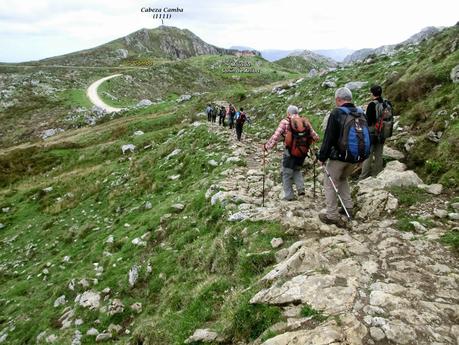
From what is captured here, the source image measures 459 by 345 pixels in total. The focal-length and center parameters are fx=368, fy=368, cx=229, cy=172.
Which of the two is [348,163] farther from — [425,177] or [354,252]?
[425,177]

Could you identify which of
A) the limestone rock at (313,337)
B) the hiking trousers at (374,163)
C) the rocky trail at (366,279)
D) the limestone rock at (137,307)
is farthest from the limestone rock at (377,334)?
the hiking trousers at (374,163)

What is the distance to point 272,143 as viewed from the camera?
11555 millimetres

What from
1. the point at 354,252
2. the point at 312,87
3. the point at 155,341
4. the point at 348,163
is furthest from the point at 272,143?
the point at 312,87

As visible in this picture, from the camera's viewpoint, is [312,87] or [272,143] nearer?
[272,143]

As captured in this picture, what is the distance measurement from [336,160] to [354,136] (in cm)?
84

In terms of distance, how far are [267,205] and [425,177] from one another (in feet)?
16.7

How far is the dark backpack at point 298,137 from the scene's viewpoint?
432 inches

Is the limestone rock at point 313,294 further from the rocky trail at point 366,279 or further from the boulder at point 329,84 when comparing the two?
the boulder at point 329,84

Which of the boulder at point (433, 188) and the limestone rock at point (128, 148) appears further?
the limestone rock at point (128, 148)

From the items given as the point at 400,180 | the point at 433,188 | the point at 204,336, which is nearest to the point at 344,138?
the point at 400,180

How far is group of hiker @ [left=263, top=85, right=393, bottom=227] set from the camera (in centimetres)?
873

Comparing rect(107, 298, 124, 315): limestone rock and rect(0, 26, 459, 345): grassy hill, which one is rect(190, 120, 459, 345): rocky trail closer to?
rect(0, 26, 459, 345): grassy hill

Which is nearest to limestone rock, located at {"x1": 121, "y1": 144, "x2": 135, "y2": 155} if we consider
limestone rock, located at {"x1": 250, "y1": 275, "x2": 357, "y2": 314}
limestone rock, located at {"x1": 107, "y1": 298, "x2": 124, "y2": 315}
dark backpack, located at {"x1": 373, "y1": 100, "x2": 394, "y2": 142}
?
limestone rock, located at {"x1": 107, "y1": 298, "x2": 124, "y2": 315}

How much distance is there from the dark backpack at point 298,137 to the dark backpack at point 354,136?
2249 millimetres
